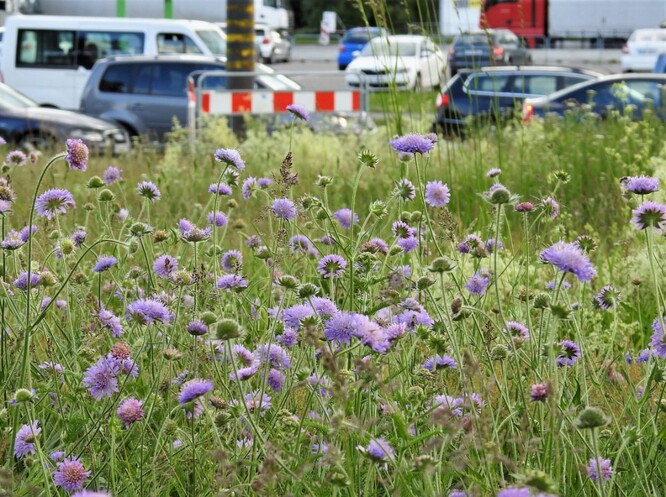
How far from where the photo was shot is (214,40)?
2059 cm

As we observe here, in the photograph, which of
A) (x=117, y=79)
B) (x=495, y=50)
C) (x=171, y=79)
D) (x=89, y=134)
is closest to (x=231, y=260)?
(x=89, y=134)

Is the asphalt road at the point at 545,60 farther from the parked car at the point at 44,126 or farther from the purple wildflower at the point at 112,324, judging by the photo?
the purple wildflower at the point at 112,324

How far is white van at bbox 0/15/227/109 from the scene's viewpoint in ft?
64.8

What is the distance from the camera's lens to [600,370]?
9.05 ft

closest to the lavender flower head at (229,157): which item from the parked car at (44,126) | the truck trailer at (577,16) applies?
the parked car at (44,126)

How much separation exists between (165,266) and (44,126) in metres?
9.22

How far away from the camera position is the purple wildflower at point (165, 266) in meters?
2.82

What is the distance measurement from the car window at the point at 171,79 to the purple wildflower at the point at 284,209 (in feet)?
45.2

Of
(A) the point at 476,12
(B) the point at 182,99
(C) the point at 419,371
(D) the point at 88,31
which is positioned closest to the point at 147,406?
(C) the point at 419,371

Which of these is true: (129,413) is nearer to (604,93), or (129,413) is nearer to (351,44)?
(604,93)

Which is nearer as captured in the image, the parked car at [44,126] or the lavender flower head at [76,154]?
the lavender flower head at [76,154]

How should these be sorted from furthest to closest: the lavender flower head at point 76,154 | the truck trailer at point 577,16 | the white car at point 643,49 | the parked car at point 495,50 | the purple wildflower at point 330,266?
the truck trailer at point 577,16
the white car at point 643,49
the parked car at point 495,50
the purple wildflower at point 330,266
the lavender flower head at point 76,154

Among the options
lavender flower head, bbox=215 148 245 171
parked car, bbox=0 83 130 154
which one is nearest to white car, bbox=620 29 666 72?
parked car, bbox=0 83 130 154

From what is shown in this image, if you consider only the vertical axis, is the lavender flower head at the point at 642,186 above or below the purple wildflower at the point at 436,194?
above
